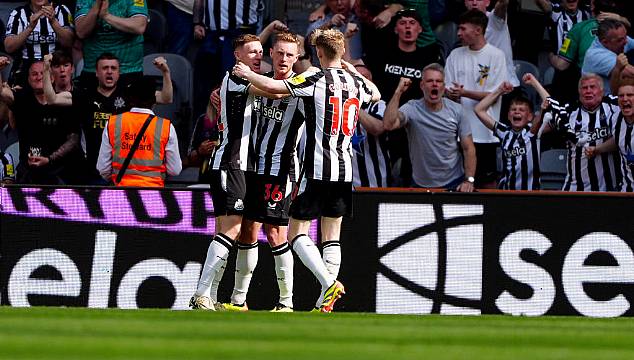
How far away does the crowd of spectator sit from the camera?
12.9 meters

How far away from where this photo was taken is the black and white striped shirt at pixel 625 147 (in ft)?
40.9

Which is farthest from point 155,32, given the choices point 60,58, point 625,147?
point 625,147

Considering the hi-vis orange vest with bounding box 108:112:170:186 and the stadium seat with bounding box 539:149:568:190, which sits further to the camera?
the stadium seat with bounding box 539:149:568:190

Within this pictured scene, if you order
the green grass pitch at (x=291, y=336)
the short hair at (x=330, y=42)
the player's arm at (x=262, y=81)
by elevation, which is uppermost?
the short hair at (x=330, y=42)

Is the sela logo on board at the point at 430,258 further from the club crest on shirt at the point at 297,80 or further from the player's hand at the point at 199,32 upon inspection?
the player's hand at the point at 199,32

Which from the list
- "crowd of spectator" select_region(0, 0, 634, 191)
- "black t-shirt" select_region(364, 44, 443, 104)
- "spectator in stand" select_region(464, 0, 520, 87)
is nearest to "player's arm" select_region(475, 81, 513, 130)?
"crowd of spectator" select_region(0, 0, 634, 191)

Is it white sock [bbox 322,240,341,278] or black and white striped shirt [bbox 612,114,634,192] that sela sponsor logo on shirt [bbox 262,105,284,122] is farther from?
black and white striped shirt [bbox 612,114,634,192]

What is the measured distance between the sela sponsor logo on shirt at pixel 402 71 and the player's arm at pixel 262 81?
12.8 ft

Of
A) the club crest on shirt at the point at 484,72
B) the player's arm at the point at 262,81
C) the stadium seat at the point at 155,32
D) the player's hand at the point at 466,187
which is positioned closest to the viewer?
the player's arm at the point at 262,81

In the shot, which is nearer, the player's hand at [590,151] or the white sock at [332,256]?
the white sock at [332,256]

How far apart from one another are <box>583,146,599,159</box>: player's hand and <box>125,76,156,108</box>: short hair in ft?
13.3

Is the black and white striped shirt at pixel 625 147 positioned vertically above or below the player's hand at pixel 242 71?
below

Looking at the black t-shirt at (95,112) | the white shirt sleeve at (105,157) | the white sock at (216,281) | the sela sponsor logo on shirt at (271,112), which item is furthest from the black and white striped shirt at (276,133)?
the black t-shirt at (95,112)

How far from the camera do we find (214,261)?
10.1 m
